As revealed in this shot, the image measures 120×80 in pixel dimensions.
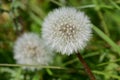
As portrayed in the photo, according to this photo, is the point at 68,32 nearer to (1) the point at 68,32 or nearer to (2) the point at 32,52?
(1) the point at 68,32

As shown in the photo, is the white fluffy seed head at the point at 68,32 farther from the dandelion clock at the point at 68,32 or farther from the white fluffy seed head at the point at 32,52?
the white fluffy seed head at the point at 32,52

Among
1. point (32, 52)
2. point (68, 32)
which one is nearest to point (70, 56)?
point (32, 52)

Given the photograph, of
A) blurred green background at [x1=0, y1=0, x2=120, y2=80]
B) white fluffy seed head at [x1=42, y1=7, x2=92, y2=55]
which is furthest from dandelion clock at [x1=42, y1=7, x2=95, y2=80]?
blurred green background at [x1=0, y1=0, x2=120, y2=80]

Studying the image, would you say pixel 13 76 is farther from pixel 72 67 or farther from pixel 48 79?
pixel 72 67

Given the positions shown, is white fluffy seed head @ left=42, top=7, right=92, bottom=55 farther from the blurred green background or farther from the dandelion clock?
the blurred green background

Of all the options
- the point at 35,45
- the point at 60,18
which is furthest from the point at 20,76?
the point at 60,18
